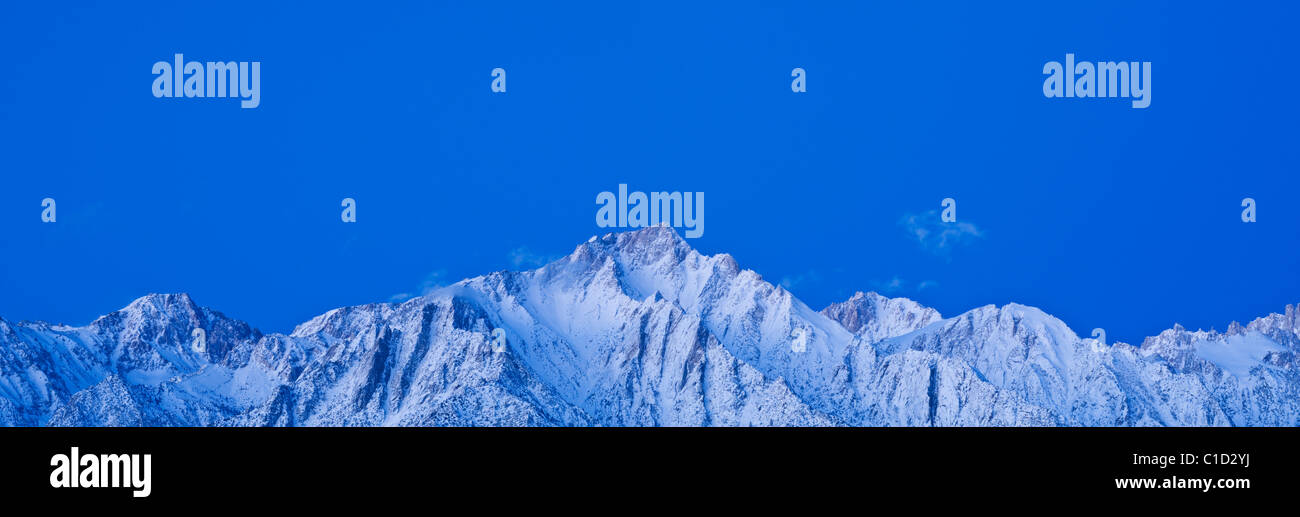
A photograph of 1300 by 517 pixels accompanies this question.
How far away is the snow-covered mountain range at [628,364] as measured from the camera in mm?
139375

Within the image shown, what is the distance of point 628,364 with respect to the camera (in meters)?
154

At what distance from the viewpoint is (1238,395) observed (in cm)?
13700

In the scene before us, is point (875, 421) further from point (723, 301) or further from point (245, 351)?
point (245, 351)

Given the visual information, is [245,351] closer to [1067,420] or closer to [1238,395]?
[1067,420]

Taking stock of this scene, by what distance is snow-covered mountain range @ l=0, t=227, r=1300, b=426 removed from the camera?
13938 centimetres

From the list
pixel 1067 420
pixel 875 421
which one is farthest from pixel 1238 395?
pixel 875 421

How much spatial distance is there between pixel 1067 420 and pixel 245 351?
7935 cm
